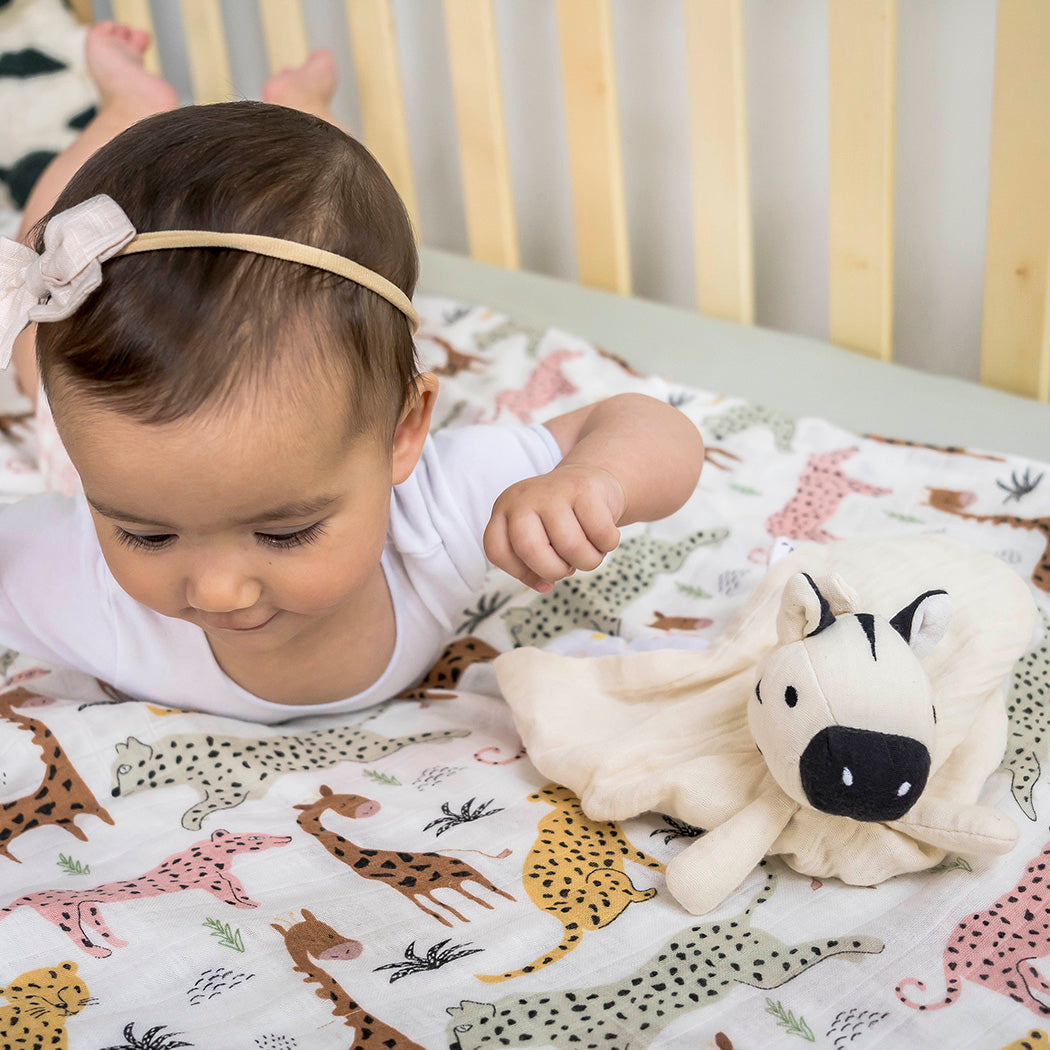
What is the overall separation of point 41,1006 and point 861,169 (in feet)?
3.43

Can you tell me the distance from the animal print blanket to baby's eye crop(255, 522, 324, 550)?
0.57 ft

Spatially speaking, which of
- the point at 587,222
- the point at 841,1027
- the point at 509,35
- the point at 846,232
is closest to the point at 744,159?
the point at 846,232

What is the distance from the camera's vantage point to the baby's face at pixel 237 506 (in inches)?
23.0

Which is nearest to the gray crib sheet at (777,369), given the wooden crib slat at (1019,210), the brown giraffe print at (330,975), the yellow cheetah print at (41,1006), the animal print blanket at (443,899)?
the wooden crib slat at (1019,210)

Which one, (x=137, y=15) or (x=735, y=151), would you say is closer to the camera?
(x=735, y=151)

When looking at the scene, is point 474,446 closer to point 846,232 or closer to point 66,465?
point 66,465

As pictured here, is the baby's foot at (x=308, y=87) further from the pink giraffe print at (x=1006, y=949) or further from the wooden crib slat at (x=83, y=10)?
the pink giraffe print at (x=1006, y=949)

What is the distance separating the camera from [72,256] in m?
0.57

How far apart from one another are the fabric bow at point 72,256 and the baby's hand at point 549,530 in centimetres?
26

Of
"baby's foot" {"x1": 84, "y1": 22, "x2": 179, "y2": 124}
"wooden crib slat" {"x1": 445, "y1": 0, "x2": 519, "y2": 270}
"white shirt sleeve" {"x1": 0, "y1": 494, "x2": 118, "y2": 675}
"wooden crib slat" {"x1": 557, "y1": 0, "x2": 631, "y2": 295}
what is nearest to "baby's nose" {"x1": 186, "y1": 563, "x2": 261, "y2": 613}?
"white shirt sleeve" {"x1": 0, "y1": 494, "x2": 118, "y2": 675}

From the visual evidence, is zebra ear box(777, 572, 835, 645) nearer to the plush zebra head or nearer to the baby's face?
the plush zebra head

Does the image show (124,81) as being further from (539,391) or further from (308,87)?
(539,391)

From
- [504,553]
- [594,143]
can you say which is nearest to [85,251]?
[504,553]

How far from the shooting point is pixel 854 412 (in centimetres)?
115
